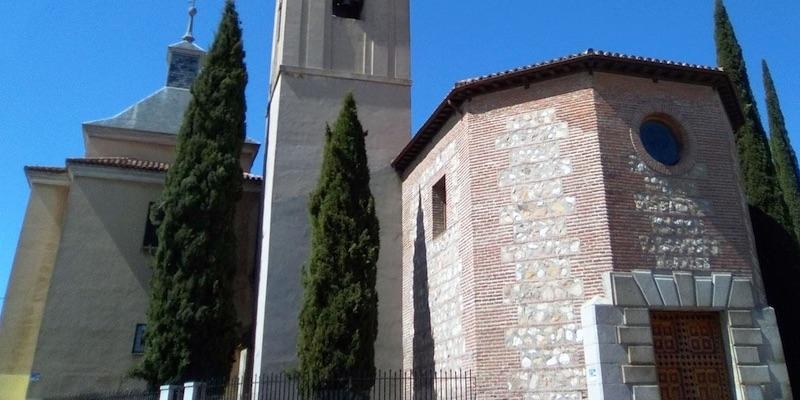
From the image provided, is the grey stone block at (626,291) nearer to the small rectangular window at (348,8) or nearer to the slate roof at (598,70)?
the slate roof at (598,70)

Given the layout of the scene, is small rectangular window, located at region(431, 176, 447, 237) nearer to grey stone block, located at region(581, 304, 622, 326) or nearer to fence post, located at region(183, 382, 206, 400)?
grey stone block, located at region(581, 304, 622, 326)

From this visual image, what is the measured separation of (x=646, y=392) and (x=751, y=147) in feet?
30.9

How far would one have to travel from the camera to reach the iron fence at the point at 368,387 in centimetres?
1099

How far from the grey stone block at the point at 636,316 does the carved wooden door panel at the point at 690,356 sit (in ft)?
1.05

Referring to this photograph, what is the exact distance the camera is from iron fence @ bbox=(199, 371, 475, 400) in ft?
36.1

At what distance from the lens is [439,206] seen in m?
13.5

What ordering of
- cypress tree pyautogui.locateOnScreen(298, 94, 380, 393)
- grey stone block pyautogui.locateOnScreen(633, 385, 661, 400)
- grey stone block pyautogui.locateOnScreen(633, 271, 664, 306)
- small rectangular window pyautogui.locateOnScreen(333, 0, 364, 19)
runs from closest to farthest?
grey stone block pyautogui.locateOnScreen(633, 385, 661, 400)
grey stone block pyautogui.locateOnScreen(633, 271, 664, 306)
cypress tree pyautogui.locateOnScreen(298, 94, 380, 393)
small rectangular window pyautogui.locateOnScreen(333, 0, 364, 19)

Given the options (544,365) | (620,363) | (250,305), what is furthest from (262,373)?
(620,363)

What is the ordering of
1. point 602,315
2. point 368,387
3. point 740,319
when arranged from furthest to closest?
point 368,387 < point 740,319 < point 602,315

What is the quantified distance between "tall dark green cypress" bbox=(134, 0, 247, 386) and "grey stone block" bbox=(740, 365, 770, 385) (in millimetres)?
9441

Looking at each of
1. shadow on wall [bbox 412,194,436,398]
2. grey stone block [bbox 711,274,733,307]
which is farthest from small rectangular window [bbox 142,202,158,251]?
grey stone block [bbox 711,274,733,307]

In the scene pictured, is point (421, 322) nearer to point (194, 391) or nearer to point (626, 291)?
point (194, 391)

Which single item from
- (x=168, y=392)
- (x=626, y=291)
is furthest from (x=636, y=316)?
(x=168, y=392)

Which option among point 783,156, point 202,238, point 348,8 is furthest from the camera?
point 783,156
